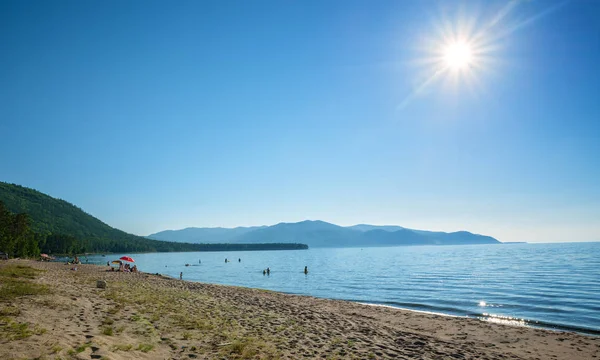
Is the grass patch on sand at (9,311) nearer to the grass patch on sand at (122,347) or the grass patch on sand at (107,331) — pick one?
the grass patch on sand at (107,331)

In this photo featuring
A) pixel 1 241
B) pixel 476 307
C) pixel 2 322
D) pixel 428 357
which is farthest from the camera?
pixel 1 241

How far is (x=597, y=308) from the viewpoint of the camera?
91.0ft

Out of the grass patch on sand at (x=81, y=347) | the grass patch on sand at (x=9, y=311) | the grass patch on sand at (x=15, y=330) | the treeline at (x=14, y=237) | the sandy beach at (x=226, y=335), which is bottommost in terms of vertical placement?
the sandy beach at (x=226, y=335)

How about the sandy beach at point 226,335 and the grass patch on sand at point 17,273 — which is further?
the grass patch on sand at point 17,273

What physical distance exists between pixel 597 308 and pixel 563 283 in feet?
59.5

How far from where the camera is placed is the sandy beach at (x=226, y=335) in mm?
9578

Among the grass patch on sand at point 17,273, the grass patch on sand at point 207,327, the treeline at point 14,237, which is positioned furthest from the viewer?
the treeline at point 14,237

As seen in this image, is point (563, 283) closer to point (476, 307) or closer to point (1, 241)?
point (476, 307)

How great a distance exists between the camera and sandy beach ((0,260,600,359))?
958cm

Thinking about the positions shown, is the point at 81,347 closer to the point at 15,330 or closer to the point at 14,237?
the point at 15,330

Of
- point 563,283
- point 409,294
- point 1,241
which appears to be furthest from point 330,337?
point 1,241

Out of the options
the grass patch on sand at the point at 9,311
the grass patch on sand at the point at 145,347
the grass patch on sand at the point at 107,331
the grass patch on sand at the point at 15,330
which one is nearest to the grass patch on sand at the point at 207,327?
the grass patch on sand at the point at 145,347

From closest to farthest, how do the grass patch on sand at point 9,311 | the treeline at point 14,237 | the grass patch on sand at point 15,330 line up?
the grass patch on sand at point 15,330 < the grass patch on sand at point 9,311 < the treeline at point 14,237

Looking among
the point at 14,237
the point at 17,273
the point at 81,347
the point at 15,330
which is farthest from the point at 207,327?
the point at 14,237
